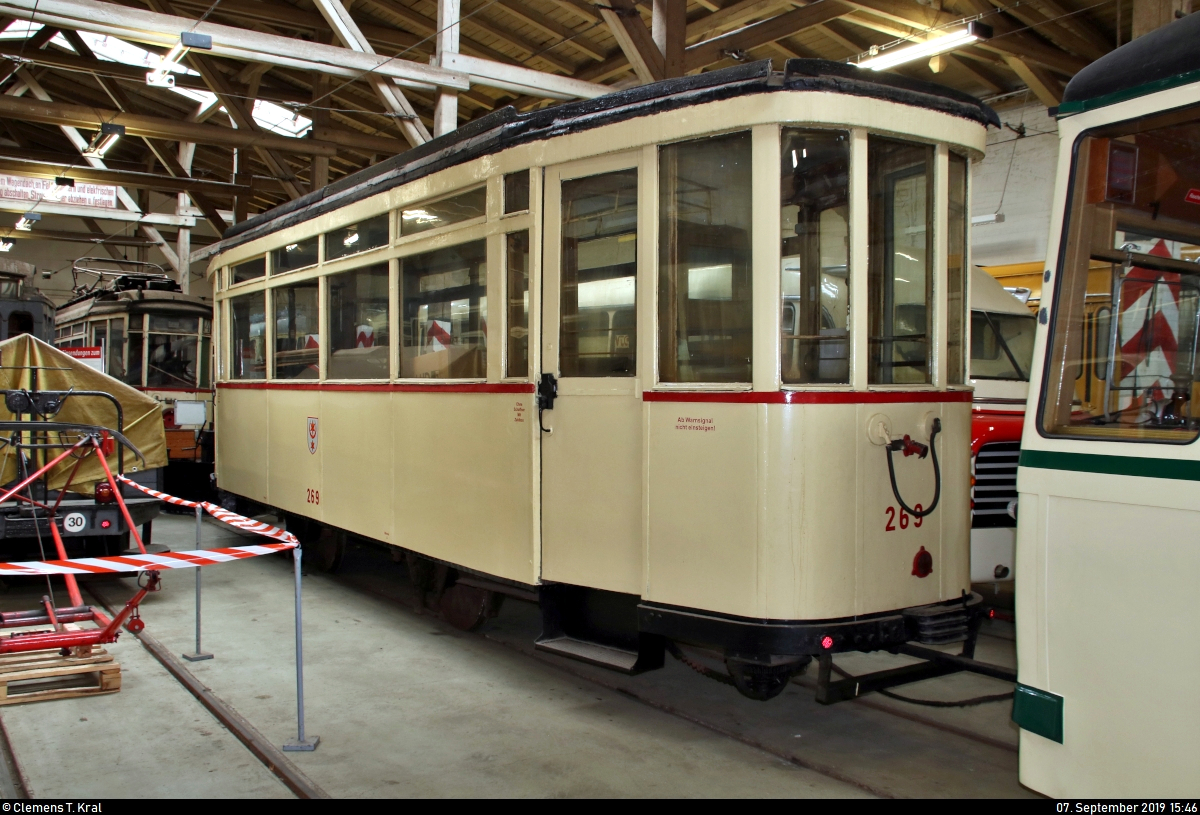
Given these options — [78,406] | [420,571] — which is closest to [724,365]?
[420,571]

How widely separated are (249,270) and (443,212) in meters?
3.72

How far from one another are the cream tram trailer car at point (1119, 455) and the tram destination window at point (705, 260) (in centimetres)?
126

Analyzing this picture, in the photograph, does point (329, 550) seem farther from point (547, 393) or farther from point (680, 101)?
point (680, 101)

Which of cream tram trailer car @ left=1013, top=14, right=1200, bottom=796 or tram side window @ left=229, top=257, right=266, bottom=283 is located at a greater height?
tram side window @ left=229, top=257, right=266, bottom=283

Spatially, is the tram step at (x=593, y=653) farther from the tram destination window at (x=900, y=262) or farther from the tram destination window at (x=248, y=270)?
the tram destination window at (x=248, y=270)

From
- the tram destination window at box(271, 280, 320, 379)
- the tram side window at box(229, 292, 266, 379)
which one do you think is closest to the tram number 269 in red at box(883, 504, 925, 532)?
the tram destination window at box(271, 280, 320, 379)

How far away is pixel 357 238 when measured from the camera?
636 centimetres

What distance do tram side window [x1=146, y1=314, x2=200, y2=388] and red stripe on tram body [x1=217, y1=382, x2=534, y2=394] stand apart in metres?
6.88

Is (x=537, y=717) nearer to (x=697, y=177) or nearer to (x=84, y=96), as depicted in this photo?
(x=697, y=177)

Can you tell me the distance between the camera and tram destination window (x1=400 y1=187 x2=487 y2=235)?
5.13 meters

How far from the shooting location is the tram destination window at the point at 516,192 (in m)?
4.77

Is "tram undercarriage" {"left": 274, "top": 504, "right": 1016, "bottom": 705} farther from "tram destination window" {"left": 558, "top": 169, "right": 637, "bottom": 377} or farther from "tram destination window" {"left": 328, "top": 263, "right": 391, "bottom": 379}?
"tram destination window" {"left": 328, "top": 263, "right": 391, "bottom": 379}

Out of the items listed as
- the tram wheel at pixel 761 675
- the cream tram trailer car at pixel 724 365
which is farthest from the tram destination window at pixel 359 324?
the tram wheel at pixel 761 675

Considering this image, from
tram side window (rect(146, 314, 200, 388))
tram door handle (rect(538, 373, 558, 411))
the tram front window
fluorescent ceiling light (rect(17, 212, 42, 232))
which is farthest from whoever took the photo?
fluorescent ceiling light (rect(17, 212, 42, 232))
